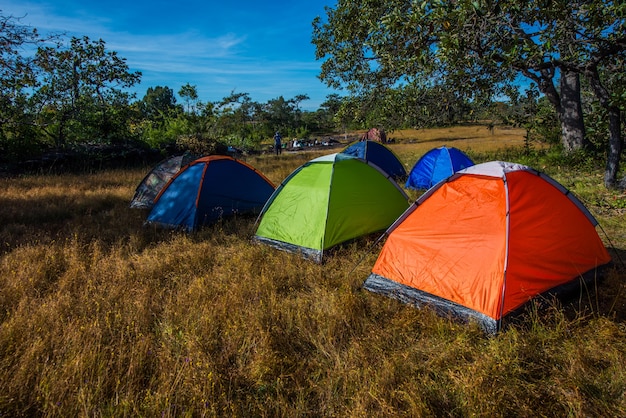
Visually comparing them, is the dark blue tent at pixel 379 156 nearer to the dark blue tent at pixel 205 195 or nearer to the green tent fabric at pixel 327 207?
the dark blue tent at pixel 205 195

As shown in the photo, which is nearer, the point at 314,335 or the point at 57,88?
the point at 314,335

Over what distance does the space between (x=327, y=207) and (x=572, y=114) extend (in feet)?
39.1

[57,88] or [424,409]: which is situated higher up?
[57,88]

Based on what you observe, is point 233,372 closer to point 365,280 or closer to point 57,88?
point 365,280

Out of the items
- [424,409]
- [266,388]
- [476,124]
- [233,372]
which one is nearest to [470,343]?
[424,409]

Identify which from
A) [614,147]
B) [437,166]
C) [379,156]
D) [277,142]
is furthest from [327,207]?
[277,142]

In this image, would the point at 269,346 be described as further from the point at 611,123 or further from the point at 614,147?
the point at 614,147

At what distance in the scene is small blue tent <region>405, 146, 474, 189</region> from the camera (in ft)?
32.8

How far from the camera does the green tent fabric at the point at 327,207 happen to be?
5.54 meters

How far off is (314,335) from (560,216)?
3.31 m

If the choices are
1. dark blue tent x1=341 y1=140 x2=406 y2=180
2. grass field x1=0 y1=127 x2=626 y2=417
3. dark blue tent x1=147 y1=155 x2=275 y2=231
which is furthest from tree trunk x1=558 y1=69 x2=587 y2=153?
dark blue tent x1=147 y1=155 x2=275 y2=231

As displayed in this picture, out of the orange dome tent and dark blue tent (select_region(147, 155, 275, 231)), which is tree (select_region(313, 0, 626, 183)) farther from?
dark blue tent (select_region(147, 155, 275, 231))

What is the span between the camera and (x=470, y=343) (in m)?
3.18

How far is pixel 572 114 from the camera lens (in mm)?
12344
